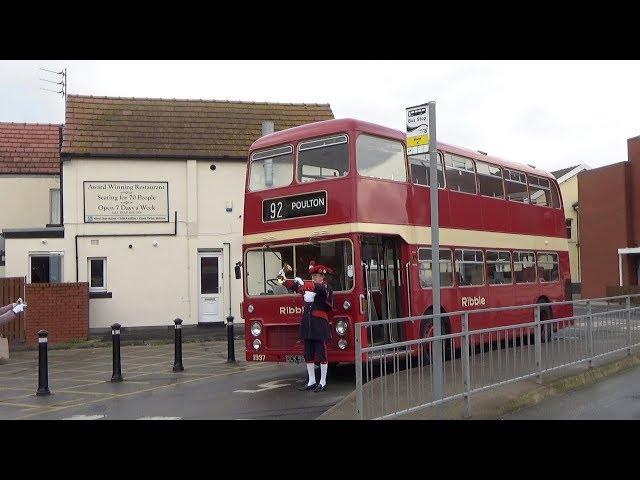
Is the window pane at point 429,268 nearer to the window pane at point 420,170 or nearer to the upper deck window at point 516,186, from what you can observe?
the window pane at point 420,170

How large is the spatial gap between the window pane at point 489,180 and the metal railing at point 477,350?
128 inches

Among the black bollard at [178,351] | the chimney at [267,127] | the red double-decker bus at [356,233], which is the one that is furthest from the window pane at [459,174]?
the chimney at [267,127]

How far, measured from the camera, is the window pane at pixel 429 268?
12586 millimetres

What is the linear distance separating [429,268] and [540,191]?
17.4ft

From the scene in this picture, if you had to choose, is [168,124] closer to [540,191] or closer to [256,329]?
[540,191]

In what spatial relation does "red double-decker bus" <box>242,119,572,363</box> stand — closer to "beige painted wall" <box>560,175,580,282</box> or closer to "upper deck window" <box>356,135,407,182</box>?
"upper deck window" <box>356,135,407,182</box>

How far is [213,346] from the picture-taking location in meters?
19.2

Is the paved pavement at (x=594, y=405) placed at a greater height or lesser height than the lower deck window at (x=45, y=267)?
lesser

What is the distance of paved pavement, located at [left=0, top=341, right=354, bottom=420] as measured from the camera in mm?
9836

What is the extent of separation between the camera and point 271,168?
1264 cm

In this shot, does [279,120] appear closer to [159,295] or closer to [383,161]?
[159,295]

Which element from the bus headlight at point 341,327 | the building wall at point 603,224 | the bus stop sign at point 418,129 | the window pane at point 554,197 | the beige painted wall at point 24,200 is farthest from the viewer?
the building wall at point 603,224

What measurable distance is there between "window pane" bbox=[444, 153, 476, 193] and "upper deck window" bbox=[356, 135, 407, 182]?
1.56m

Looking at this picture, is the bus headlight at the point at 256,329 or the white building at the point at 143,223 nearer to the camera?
the bus headlight at the point at 256,329
